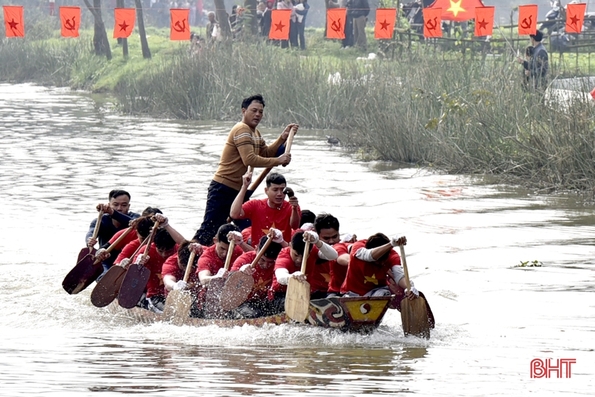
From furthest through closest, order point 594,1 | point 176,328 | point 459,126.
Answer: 1. point 594,1
2. point 459,126
3. point 176,328

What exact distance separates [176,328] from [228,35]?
81.0 feet

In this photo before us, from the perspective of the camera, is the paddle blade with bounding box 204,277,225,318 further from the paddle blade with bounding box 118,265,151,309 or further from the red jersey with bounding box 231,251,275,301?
the paddle blade with bounding box 118,265,151,309

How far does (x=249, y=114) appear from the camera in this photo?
12.6 m

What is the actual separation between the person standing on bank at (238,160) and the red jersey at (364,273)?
1.91m

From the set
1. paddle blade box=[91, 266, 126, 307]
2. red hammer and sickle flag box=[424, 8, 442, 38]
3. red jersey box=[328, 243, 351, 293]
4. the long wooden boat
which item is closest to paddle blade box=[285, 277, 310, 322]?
the long wooden boat

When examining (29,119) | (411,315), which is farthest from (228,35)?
(411,315)

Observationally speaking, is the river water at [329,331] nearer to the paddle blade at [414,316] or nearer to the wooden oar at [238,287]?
the paddle blade at [414,316]

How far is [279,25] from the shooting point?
102ft

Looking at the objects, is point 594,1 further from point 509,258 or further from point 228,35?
point 509,258

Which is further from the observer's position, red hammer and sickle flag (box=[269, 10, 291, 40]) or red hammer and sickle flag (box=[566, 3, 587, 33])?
red hammer and sickle flag (box=[269, 10, 291, 40])

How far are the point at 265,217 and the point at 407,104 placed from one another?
35.4ft

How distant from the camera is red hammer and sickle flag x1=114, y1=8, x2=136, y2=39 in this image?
30.2m

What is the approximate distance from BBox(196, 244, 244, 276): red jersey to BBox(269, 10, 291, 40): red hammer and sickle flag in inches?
735

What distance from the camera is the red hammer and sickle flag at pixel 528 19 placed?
24.5 m
